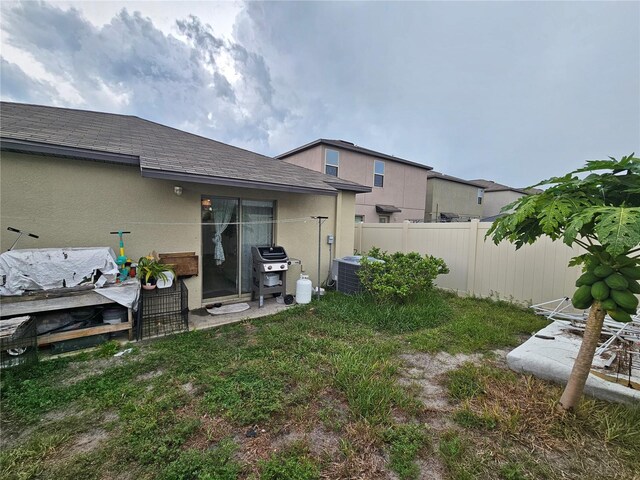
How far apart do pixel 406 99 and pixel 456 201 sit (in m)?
11.3

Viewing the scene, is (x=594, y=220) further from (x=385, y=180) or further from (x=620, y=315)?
(x=385, y=180)

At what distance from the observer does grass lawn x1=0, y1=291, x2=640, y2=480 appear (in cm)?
178

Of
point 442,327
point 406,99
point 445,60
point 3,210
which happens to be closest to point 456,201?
point 406,99

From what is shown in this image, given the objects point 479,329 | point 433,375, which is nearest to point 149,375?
point 433,375

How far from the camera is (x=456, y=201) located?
63.6 ft

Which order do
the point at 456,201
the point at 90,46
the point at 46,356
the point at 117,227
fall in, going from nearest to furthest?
the point at 46,356 → the point at 117,227 → the point at 90,46 → the point at 456,201

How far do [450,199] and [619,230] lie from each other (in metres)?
19.4

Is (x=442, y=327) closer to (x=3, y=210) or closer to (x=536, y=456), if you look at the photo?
(x=536, y=456)

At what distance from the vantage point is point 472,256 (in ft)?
20.0

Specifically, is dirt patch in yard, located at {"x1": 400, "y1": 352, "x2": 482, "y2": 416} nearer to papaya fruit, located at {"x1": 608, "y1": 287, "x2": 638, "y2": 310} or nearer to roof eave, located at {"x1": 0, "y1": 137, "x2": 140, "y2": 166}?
papaya fruit, located at {"x1": 608, "y1": 287, "x2": 638, "y2": 310}

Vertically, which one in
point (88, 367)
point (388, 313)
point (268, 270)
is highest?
point (268, 270)

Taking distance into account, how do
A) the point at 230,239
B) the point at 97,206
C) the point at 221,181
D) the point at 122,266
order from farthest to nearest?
the point at 230,239, the point at 221,181, the point at 97,206, the point at 122,266

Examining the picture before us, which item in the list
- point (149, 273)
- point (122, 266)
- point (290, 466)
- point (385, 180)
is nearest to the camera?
point (290, 466)

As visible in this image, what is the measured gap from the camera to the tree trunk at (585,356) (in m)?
2.04
